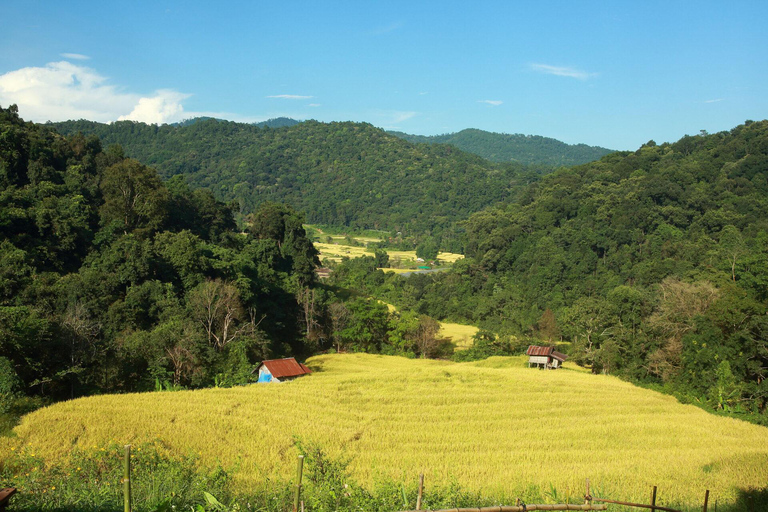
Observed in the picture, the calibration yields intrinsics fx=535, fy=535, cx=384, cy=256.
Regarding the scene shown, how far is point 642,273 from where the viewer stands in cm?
5697

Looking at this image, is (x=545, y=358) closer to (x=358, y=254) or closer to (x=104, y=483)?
(x=104, y=483)

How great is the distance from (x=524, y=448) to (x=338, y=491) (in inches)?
517

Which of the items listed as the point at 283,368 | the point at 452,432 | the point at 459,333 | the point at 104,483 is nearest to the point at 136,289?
the point at 283,368

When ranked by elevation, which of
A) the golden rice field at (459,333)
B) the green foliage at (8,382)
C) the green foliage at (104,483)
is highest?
the green foliage at (104,483)

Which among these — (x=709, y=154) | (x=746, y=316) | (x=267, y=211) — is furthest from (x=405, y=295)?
(x=709, y=154)

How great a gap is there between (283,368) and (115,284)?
10.6 meters

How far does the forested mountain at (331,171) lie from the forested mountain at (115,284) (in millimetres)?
79998

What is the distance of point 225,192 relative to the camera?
140 metres

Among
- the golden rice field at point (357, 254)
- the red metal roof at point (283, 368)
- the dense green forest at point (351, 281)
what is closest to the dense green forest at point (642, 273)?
the dense green forest at point (351, 281)

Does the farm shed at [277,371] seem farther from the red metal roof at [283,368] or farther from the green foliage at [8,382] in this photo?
the green foliage at [8,382]

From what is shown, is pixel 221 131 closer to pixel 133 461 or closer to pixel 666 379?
pixel 666 379

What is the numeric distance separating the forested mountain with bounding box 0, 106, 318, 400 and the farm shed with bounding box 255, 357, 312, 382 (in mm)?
989

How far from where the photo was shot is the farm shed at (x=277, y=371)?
30.3 m

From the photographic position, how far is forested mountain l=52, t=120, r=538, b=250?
140500 millimetres
